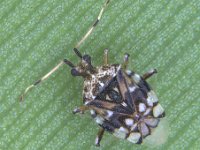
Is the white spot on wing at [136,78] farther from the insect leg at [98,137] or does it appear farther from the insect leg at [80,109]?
the insect leg at [98,137]

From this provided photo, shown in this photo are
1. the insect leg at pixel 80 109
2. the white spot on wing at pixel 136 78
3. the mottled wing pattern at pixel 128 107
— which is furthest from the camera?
the insect leg at pixel 80 109

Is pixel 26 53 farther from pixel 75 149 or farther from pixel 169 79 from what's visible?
pixel 169 79

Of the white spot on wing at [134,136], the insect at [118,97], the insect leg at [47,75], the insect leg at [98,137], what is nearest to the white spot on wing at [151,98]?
the insect at [118,97]

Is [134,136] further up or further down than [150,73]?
further down

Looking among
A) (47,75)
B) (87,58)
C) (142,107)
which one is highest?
(47,75)

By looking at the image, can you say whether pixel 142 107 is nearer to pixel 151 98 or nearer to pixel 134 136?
pixel 151 98

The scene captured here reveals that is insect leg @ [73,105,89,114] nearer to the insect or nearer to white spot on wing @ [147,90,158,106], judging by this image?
the insect

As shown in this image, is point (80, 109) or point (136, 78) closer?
point (136, 78)

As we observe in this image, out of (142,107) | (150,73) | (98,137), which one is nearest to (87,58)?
(150,73)
